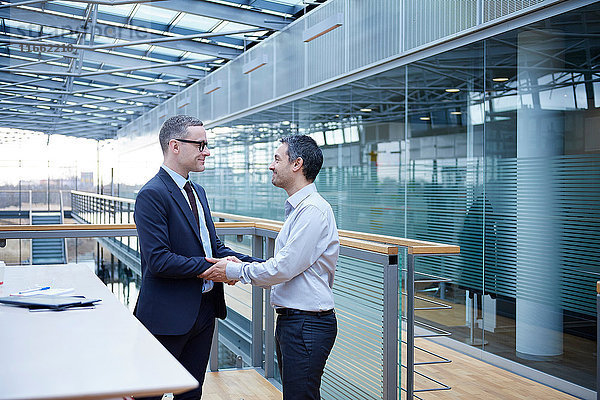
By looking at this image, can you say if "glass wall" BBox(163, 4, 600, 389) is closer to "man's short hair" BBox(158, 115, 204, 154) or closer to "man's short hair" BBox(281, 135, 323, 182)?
"man's short hair" BBox(281, 135, 323, 182)

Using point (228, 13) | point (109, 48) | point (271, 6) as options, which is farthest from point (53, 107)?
point (271, 6)

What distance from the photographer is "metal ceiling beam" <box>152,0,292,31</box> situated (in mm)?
8898

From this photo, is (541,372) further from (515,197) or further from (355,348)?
(355,348)

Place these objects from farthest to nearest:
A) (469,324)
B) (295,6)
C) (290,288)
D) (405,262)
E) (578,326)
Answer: (295,6) → (469,324) → (578,326) → (405,262) → (290,288)

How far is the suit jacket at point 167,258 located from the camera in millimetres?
2521

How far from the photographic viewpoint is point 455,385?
4.59 m

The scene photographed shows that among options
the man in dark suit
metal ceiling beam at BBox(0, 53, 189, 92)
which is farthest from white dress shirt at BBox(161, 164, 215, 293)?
metal ceiling beam at BBox(0, 53, 189, 92)

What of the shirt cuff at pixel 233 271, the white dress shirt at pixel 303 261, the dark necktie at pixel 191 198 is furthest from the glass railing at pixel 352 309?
the dark necktie at pixel 191 198

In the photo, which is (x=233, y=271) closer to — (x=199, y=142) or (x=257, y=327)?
(x=199, y=142)

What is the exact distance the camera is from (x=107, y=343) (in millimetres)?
1723

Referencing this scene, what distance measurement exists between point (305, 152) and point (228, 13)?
23.4 feet

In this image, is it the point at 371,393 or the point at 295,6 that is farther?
the point at 295,6

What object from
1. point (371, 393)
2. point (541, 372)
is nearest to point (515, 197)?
point (541, 372)

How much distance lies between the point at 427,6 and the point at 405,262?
3530 millimetres
